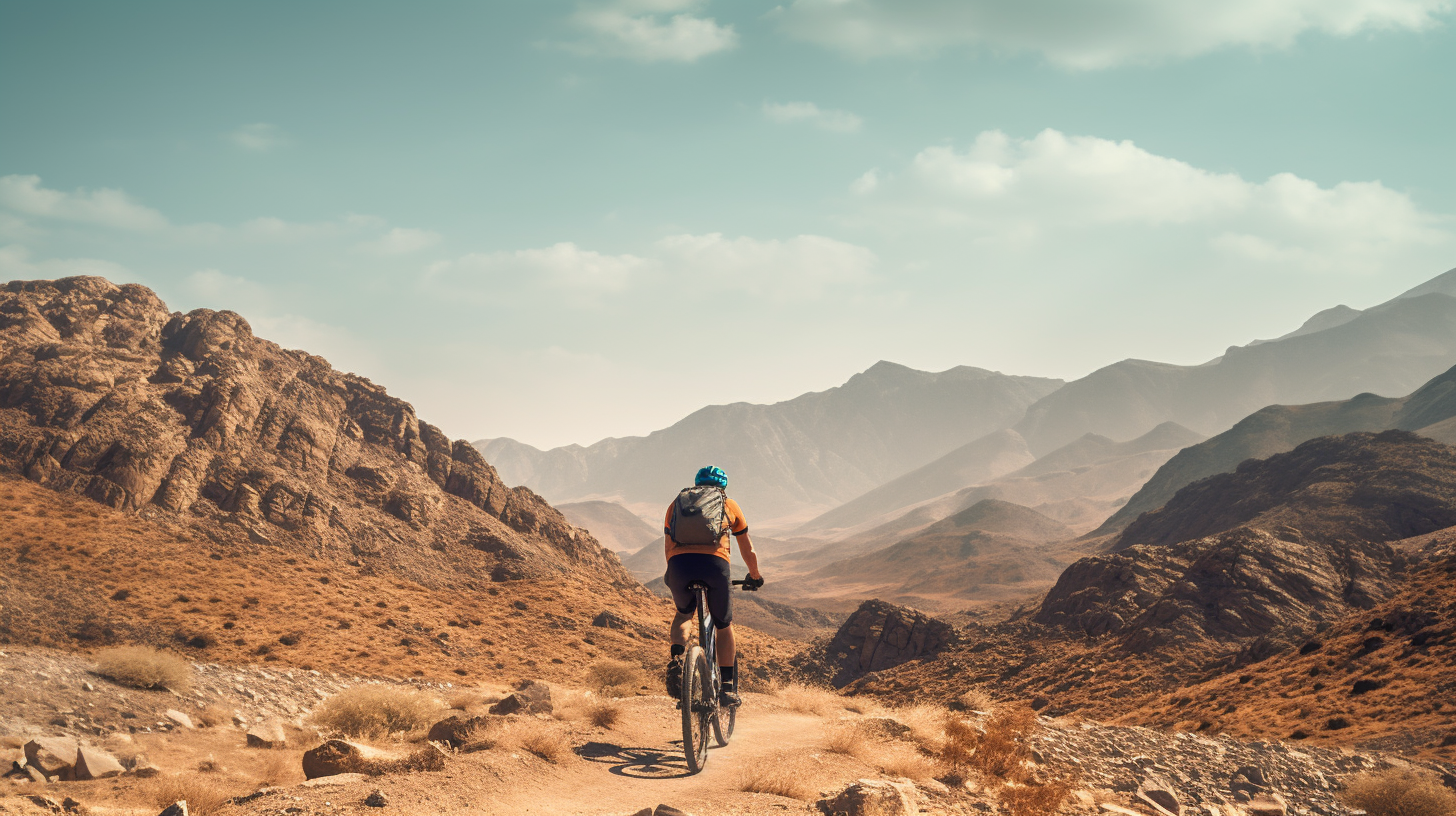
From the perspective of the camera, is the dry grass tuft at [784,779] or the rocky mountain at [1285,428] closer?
the dry grass tuft at [784,779]

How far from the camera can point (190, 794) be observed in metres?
7.29

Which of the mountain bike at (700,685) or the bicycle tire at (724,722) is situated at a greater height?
the mountain bike at (700,685)

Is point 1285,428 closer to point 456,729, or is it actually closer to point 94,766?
point 456,729

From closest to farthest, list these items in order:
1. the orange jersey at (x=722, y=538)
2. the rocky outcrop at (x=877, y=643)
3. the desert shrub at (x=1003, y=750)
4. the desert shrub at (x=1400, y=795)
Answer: the orange jersey at (x=722, y=538) → the desert shrub at (x=1003, y=750) → the desert shrub at (x=1400, y=795) → the rocky outcrop at (x=877, y=643)

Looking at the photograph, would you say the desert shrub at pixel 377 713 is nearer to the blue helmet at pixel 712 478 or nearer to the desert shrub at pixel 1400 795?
the blue helmet at pixel 712 478

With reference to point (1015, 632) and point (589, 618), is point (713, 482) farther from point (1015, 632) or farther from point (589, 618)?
point (589, 618)

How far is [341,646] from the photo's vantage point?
3097 cm

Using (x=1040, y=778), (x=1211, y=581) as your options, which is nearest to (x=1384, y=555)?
(x=1211, y=581)

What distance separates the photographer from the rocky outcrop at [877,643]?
123 feet

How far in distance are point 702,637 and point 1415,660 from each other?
20.8m

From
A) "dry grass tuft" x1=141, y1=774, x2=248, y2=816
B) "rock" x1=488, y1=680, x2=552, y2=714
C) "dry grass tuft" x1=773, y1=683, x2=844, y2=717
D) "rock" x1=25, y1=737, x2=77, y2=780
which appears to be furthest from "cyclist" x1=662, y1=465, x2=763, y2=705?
"rock" x1=25, y1=737, x2=77, y2=780

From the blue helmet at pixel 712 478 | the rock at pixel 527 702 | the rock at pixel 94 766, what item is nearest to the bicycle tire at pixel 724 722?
the blue helmet at pixel 712 478

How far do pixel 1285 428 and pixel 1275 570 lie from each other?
108909mm

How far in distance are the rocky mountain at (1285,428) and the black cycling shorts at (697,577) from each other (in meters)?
114
